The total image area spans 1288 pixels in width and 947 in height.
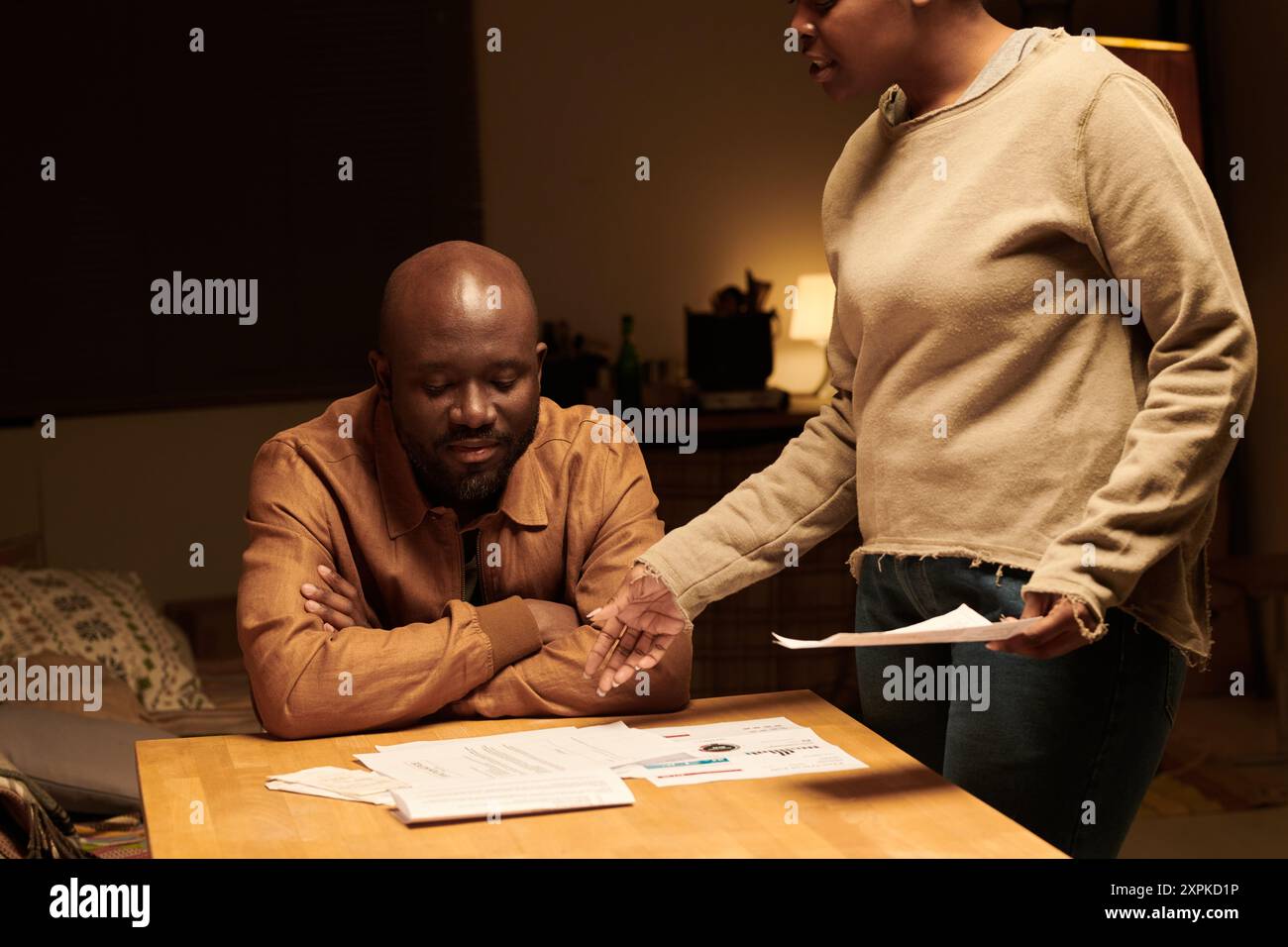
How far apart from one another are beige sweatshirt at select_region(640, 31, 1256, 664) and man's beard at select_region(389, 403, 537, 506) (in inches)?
18.7

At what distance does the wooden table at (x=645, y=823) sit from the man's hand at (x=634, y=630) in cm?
27

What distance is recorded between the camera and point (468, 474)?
1983 mm

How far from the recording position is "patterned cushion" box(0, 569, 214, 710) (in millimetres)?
3949

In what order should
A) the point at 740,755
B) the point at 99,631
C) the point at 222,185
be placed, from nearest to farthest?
1. the point at 740,755
2. the point at 99,631
3. the point at 222,185

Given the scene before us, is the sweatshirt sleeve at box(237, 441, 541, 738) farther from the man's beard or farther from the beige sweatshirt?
the beige sweatshirt

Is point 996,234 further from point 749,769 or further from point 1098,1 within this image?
point 1098,1

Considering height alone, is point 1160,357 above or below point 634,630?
above

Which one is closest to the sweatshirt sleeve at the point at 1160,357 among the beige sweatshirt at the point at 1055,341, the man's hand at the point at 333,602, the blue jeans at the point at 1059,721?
the beige sweatshirt at the point at 1055,341

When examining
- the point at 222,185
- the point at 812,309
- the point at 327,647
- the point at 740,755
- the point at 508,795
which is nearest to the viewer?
the point at 508,795

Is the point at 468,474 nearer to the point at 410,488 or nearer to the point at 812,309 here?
the point at 410,488

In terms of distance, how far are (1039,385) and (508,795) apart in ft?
2.26

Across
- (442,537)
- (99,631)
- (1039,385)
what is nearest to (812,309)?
(99,631)

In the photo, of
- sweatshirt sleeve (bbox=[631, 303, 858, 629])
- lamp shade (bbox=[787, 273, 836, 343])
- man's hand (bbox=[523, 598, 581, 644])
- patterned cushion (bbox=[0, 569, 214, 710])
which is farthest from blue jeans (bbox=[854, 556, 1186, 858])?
lamp shade (bbox=[787, 273, 836, 343])

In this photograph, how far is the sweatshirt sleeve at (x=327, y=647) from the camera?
1822 millimetres
